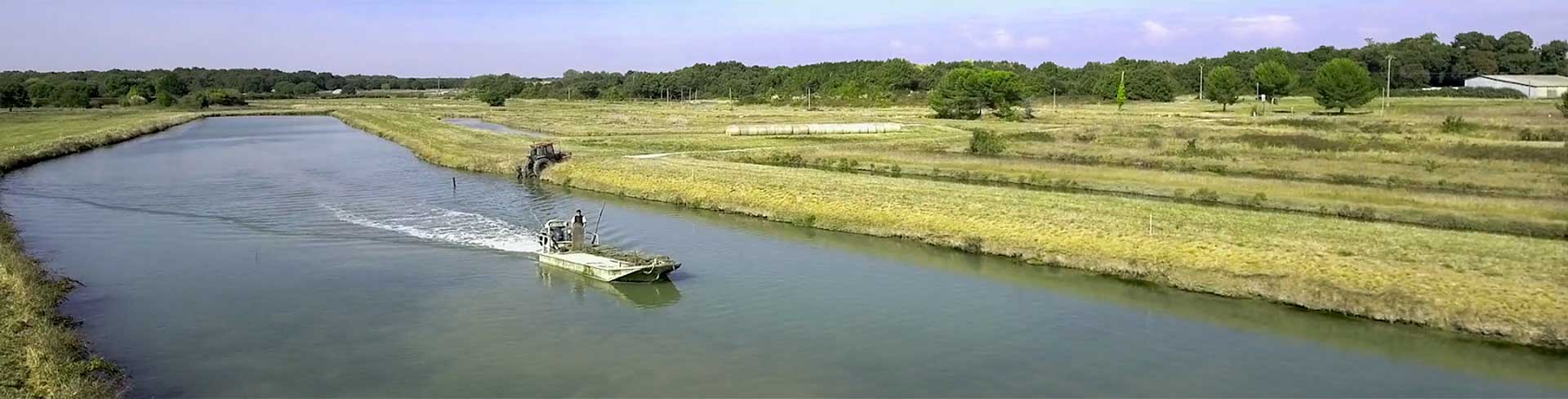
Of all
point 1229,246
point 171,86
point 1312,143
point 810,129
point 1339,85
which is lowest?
point 1229,246

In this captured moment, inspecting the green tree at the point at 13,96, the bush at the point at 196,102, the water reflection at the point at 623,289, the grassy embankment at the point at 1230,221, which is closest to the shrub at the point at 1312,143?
the grassy embankment at the point at 1230,221

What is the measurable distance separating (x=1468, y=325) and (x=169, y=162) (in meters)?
55.4

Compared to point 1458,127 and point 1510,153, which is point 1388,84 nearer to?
point 1458,127

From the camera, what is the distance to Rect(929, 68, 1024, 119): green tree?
86625mm

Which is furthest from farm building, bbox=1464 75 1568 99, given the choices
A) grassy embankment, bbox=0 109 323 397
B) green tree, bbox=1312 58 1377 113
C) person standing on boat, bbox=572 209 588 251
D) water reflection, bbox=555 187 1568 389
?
grassy embankment, bbox=0 109 323 397

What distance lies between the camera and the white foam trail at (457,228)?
28.2m

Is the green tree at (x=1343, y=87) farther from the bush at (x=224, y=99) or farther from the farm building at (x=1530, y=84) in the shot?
the bush at (x=224, y=99)

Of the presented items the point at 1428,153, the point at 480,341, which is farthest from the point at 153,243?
the point at 1428,153

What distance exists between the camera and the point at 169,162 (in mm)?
53688

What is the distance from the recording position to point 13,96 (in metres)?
123

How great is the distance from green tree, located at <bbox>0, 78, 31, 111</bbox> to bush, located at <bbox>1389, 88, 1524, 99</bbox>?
14713 cm

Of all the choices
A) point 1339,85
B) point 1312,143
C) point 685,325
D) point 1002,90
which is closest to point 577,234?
point 685,325

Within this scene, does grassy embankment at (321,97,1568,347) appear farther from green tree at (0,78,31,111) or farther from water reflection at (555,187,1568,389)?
green tree at (0,78,31,111)

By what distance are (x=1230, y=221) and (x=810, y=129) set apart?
41.7 meters
